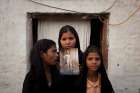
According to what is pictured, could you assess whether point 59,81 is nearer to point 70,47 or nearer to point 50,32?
point 70,47

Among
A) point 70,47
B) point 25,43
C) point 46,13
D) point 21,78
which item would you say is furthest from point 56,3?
point 70,47

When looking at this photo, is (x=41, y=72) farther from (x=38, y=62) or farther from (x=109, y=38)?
(x=109, y=38)

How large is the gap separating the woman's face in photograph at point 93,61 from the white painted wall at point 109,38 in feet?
11.2

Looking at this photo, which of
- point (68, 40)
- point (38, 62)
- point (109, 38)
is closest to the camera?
point (38, 62)

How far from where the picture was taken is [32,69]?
493cm

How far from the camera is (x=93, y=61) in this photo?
517 cm

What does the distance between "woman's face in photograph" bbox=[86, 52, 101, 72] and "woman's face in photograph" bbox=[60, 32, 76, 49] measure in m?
0.25

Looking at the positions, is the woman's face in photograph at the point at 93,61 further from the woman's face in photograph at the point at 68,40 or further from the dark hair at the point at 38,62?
the dark hair at the point at 38,62

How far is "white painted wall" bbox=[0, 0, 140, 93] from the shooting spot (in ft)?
28.0

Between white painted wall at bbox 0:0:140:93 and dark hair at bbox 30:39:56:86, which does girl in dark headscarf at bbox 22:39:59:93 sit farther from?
white painted wall at bbox 0:0:140:93

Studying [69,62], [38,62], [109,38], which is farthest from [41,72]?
[109,38]

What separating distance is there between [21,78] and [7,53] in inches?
22.4

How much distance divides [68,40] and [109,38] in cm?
356

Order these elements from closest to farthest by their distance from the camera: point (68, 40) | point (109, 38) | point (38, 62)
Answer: point (38, 62)
point (68, 40)
point (109, 38)
